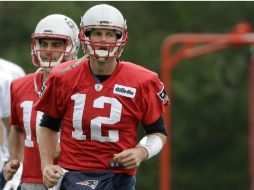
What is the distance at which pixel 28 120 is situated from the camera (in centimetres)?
870

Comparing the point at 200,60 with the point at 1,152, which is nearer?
the point at 1,152

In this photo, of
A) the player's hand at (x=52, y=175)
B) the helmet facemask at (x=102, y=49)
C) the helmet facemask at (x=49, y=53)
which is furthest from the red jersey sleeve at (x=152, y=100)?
the helmet facemask at (x=49, y=53)

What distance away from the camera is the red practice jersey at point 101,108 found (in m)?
7.75

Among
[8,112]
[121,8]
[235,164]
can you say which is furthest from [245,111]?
[8,112]

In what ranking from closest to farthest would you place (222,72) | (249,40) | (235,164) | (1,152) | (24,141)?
1. (24,141)
2. (1,152)
3. (249,40)
4. (222,72)
5. (235,164)

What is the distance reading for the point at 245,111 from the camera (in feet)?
101

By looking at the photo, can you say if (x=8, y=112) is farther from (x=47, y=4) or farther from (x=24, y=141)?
(x=47, y=4)

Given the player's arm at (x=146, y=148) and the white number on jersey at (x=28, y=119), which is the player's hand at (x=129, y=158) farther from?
the white number on jersey at (x=28, y=119)

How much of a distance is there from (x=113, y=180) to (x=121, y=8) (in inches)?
913

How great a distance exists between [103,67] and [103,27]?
0.25 metres

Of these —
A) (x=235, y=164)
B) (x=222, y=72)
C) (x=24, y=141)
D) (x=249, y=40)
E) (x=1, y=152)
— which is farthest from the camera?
(x=235, y=164)

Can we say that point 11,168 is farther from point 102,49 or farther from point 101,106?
Result: point 102,49

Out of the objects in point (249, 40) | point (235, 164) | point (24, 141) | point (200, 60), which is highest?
point (24, 141)

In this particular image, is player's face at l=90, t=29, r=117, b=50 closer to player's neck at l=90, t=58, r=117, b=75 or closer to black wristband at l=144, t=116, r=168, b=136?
player's neck at l=90, t=58, r=117, b=75
